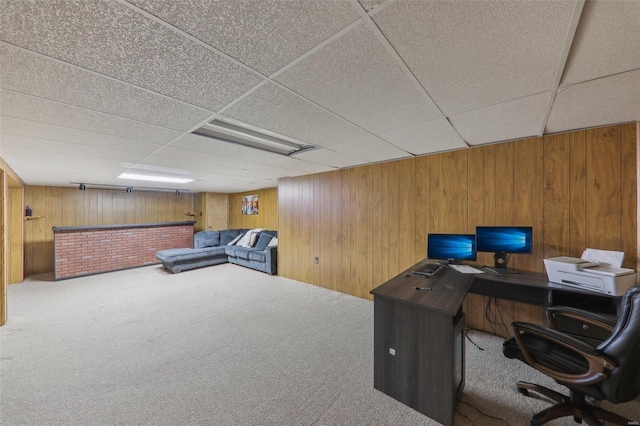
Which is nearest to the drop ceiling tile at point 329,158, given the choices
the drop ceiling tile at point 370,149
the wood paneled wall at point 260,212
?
the drop ceiling tile at point 370,149

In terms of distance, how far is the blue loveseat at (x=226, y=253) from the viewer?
543 cm

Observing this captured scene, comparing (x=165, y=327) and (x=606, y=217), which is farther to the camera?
(x=165, y=327)

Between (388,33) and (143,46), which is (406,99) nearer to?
(388,33)

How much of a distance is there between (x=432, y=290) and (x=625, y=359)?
3.12ft

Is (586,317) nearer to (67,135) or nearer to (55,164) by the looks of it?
(67,135)

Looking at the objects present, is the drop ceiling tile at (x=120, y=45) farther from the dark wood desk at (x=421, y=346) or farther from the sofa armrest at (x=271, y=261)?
the sofa armrest at (x=271, y=261)

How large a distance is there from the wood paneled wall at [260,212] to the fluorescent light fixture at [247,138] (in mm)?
3628

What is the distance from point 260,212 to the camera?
7.08 metres

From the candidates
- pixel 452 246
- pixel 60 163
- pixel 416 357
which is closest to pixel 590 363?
pixel 416 357

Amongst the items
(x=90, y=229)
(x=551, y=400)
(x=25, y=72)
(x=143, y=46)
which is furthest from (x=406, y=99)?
(x=90, y=229)

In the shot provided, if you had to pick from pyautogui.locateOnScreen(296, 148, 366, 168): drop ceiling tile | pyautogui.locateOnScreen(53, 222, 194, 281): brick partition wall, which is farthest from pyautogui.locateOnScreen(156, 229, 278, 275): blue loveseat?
pyautogui.locateOnScreen(296, 148, 366, 168): drop ceiling tile

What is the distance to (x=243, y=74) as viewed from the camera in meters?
1.31

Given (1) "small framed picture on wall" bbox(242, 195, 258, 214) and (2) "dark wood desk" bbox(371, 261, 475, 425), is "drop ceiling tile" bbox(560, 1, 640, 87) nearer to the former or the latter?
(2) "dark wood desk" bbox(371, 261, 475, 425)

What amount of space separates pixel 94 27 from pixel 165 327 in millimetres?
3071
